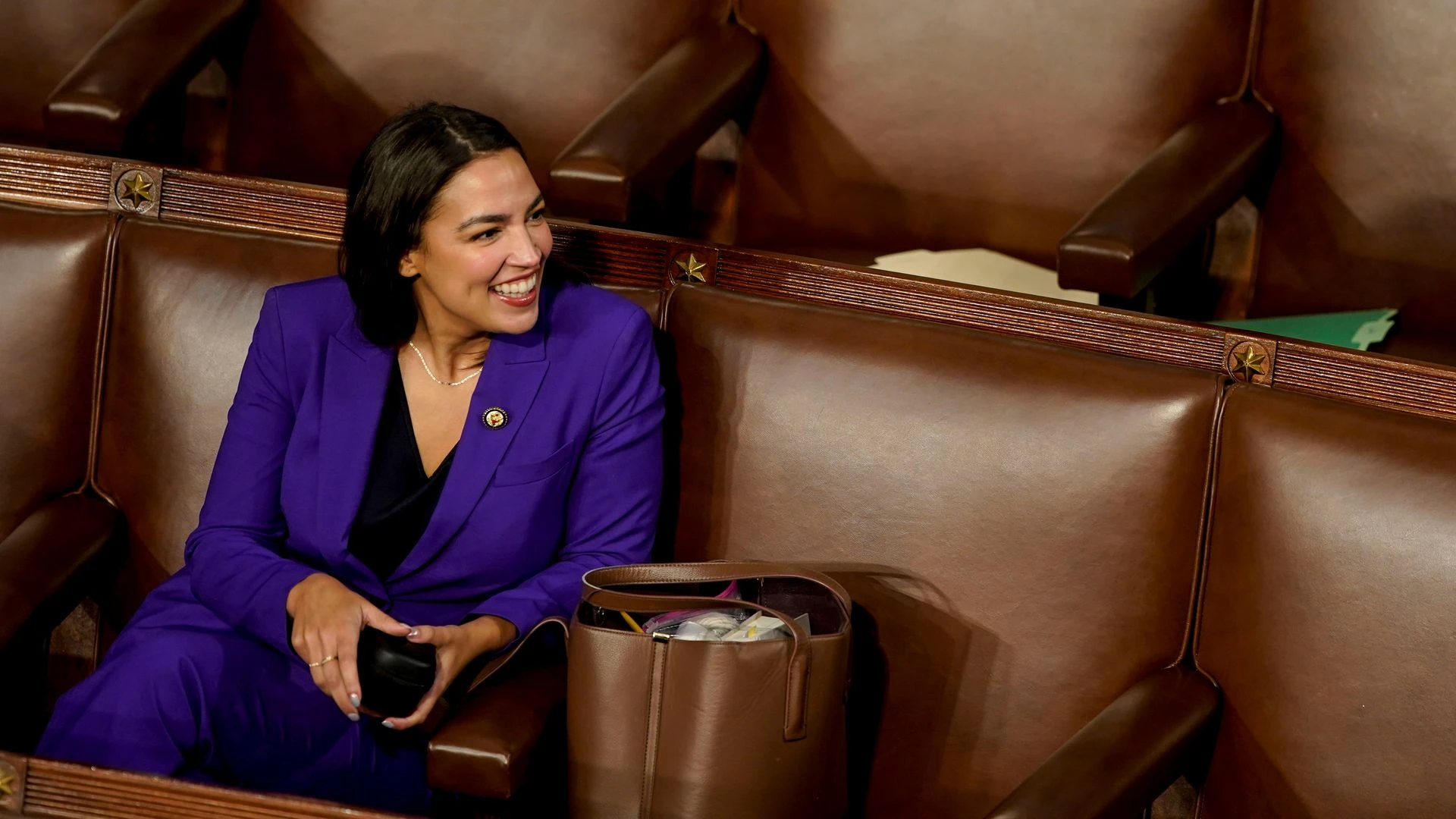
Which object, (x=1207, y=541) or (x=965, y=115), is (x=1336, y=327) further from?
(x=965, y=115)

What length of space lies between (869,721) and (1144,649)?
24cm

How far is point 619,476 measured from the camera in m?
1.23

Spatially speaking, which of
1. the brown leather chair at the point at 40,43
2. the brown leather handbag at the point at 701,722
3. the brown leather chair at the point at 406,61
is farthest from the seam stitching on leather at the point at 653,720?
the brown leather chair at the point at 40,43

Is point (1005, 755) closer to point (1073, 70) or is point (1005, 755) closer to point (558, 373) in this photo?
point (558, 373)

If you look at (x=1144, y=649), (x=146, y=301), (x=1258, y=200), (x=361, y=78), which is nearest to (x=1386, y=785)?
(x=1144, y=649)

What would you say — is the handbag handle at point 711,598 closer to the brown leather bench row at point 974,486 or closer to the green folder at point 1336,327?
the brown leather bench row at point 974,486

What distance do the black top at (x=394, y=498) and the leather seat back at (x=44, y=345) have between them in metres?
0.34

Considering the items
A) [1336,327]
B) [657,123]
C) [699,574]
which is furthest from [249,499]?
[1336,327]

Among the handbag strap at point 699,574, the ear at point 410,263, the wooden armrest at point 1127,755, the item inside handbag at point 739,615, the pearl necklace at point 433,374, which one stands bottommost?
the wooden armrest at point 1127,755

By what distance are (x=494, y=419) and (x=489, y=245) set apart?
146mm

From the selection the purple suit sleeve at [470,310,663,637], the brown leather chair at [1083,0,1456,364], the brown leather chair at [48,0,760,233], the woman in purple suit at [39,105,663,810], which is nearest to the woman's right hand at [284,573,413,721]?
the woman in purple suit at [39,105,663,810]

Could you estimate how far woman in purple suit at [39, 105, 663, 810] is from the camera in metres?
1.18

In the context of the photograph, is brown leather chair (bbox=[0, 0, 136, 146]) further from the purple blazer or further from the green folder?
the green folder

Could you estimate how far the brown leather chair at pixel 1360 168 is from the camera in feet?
4.50
